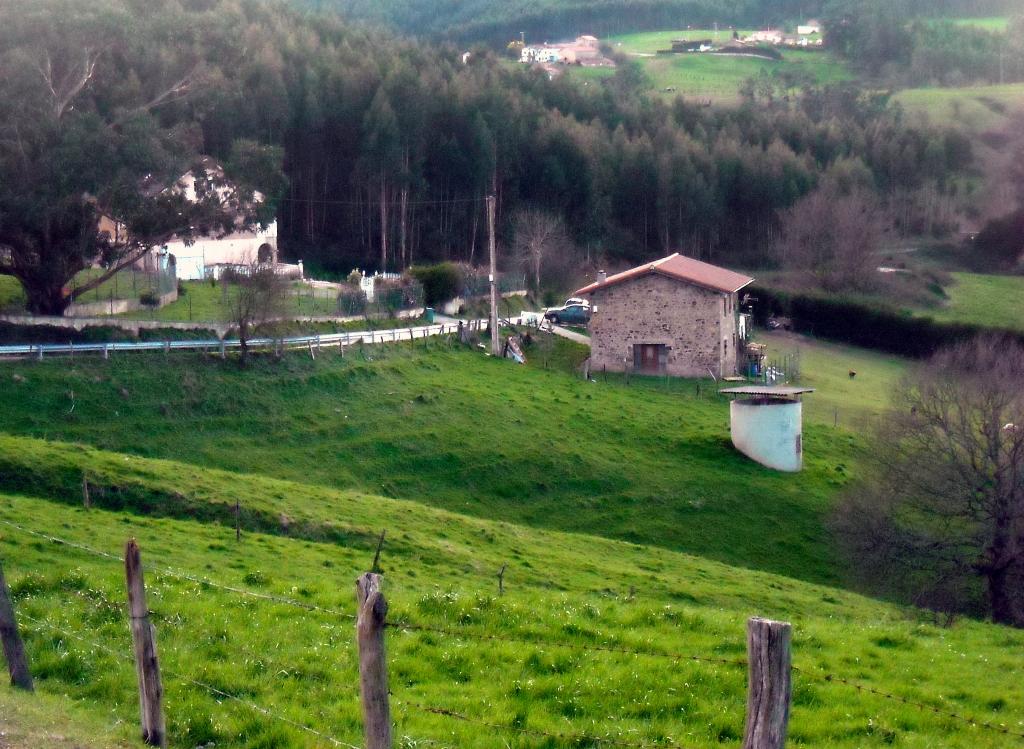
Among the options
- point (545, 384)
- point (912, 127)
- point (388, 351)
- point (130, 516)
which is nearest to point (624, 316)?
point (545, 384)

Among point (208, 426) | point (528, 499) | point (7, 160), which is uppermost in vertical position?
point (7, 160)

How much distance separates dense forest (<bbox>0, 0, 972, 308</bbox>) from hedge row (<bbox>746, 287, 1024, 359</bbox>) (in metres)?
18.4

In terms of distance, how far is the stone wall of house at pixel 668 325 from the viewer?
52.8m

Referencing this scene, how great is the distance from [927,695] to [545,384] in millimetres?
35381

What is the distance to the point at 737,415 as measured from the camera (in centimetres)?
4009

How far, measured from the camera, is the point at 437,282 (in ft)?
191

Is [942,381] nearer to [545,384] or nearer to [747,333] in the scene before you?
[545,384]

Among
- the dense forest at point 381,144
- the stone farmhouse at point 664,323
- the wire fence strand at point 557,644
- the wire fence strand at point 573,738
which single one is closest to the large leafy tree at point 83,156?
the dense forest at point 381,144

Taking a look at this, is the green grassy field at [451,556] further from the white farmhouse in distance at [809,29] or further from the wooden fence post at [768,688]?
the white farmhouse in distance at [809,29]

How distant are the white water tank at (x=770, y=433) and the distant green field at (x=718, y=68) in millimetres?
106881

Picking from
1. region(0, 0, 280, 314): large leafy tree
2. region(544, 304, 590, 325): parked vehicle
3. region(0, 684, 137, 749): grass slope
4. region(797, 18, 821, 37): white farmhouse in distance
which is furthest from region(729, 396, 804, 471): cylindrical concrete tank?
region(797, 18, 821, 37): white farmhouse in distance

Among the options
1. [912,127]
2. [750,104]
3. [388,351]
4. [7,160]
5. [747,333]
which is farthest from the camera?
[750,104]

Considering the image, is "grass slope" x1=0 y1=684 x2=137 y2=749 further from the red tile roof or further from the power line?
the power line

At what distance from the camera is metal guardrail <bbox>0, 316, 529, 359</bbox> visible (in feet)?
119
